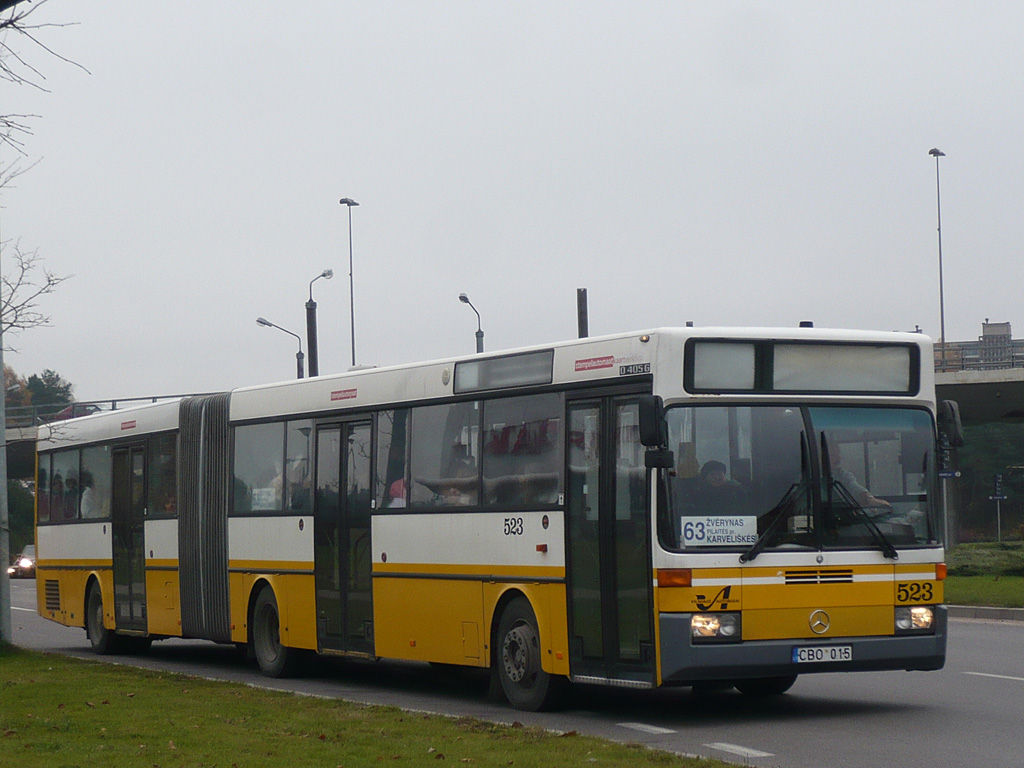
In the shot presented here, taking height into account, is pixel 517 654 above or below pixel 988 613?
above

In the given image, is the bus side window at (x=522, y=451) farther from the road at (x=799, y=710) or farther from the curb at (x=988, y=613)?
the curb at (x=988, y=613)

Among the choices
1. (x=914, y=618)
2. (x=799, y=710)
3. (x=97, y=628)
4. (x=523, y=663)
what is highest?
(x=914, y=618)

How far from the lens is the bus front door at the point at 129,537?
67.8 ft

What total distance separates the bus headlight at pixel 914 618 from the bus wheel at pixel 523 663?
2705mm

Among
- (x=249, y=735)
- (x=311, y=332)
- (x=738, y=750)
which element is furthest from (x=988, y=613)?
(x=311, y=332)

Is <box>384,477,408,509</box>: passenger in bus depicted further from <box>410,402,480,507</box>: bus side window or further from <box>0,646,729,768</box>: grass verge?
<box>0,646,729,768</box>: grass verge

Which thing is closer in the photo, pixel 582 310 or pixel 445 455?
pixel 445 455

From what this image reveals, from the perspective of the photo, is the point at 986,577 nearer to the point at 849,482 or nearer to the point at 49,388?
the point at 849,482

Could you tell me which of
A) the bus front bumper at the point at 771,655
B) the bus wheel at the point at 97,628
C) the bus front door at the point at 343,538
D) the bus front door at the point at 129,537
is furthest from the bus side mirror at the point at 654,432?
the bus wheel at the point at 97,628

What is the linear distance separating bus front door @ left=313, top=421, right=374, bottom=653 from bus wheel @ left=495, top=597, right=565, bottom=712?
2.51 metres

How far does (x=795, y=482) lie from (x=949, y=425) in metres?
1.53

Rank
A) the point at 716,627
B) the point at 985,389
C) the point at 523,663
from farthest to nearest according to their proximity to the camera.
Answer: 1. the point at 985,389
2. the point at 523,663
3. the point at 716,627

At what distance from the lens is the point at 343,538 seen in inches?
625

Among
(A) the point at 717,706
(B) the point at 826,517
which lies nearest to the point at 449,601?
(A) the point at 717,706
